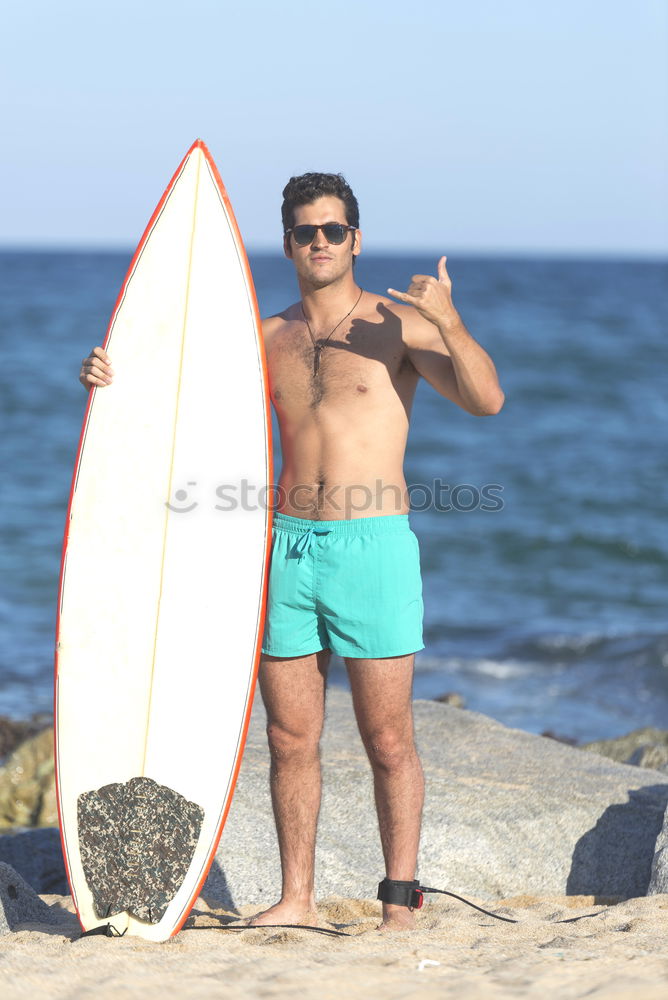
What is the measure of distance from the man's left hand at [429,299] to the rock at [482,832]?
2019 millimetres

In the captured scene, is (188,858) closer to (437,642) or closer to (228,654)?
(228,654)

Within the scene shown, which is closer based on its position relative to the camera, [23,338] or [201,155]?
[201,155]

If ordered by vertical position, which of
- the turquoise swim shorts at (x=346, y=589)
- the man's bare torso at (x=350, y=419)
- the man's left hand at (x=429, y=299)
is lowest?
the turquoise swim shorts at (x=346, y=589)

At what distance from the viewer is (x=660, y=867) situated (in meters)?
3.77

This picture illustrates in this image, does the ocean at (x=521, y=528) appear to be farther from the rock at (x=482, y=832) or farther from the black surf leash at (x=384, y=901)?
the rock at (x=482, y=832)

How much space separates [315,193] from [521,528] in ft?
32.5

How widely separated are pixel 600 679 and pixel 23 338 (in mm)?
20885

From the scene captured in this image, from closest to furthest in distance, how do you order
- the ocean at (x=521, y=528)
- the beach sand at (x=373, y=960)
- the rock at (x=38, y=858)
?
1. the beach sand at (x=373, y=960)
2. the rock at (x=38, y=858)
3. the ocean at (x=521, y=528)

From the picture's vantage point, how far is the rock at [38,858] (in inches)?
182

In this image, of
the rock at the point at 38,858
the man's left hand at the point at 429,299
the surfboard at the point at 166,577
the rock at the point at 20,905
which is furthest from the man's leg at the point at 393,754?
the rock at the point at 38,858

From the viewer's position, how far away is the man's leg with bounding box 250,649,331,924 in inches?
136

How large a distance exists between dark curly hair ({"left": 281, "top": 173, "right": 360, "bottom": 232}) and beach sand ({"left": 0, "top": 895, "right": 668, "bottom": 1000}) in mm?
2122

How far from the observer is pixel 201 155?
12.8ft

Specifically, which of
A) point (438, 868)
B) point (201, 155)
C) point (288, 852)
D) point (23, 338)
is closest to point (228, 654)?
point (288, 852)
